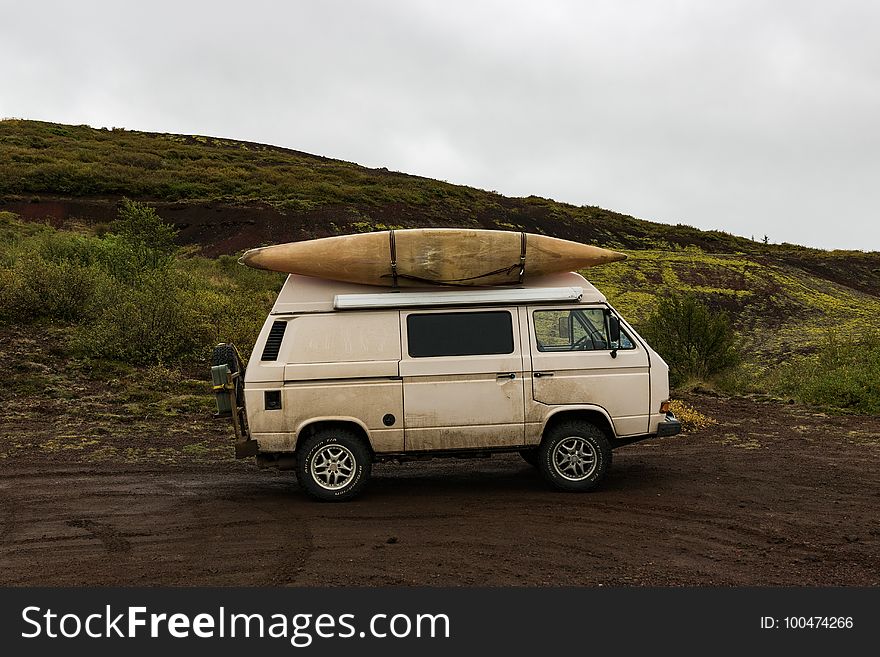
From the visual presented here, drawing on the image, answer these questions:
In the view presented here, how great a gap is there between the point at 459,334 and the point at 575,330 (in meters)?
1.33

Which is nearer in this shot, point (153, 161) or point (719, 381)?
point (719, 381)

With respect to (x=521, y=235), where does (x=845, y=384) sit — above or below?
below

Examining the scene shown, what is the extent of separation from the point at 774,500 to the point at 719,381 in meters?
9.84

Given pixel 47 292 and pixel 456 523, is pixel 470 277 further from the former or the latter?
pixel 47 292

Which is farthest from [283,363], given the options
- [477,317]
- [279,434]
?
[477,317]

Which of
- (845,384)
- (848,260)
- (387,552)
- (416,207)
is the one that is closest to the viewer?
(387,552)

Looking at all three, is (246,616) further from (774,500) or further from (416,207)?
(416,207)

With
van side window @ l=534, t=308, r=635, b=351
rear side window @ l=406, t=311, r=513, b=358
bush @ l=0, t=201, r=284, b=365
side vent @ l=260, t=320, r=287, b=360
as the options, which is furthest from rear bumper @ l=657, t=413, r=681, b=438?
bush @ l=0, t=201, r=284, b=365

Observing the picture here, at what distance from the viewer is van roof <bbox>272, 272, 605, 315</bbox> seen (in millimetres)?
9742

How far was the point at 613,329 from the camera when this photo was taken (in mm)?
9922

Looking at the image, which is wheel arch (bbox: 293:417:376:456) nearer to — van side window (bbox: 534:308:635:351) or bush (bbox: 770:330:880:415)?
van side window (bbox: 534:308:635:351)

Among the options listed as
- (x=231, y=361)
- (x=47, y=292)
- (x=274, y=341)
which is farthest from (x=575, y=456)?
(x=47, y=292)

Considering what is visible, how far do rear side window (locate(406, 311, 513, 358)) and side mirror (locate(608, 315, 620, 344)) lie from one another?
1.13 metres

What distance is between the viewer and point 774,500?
969 centimetres
